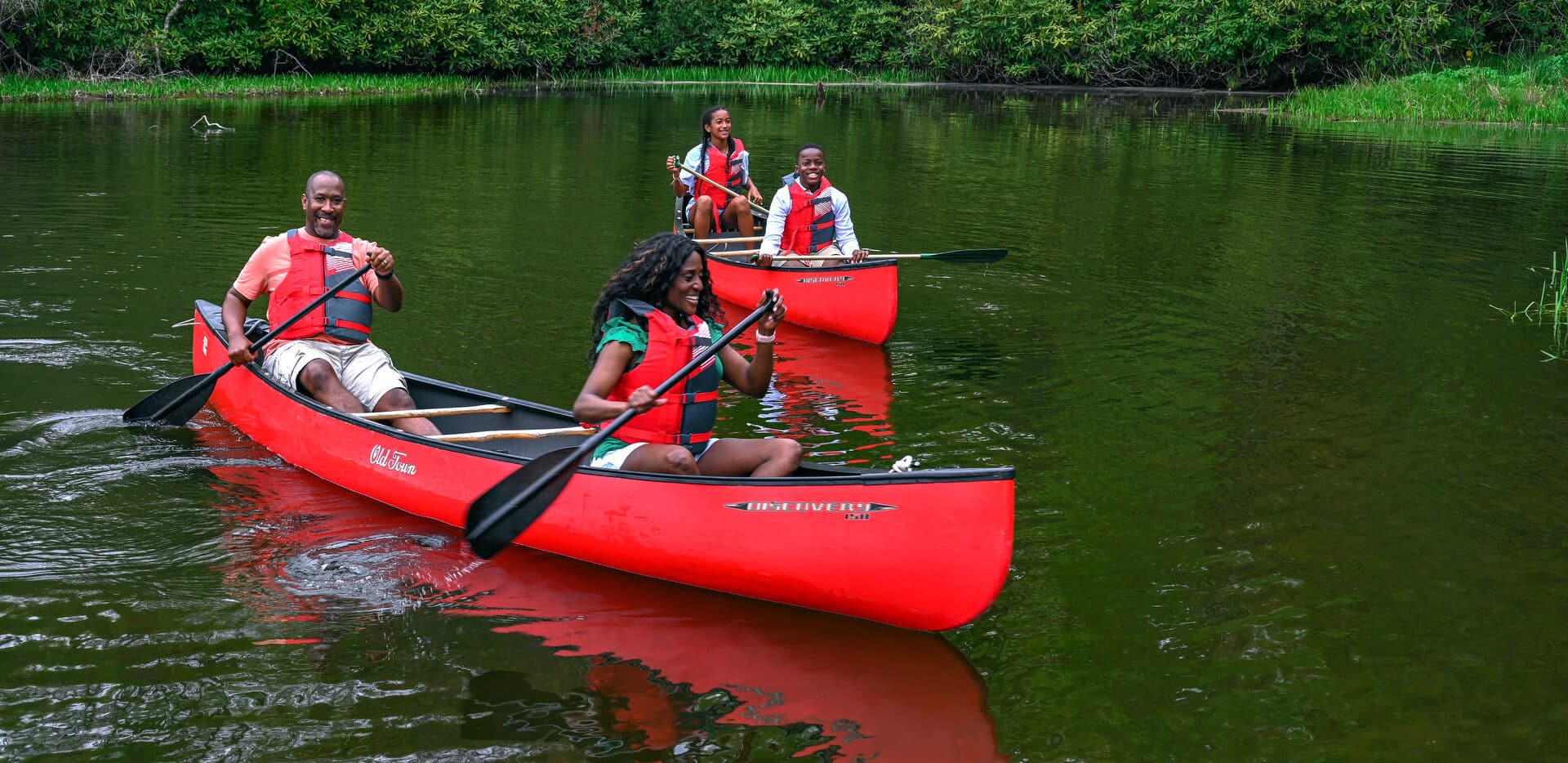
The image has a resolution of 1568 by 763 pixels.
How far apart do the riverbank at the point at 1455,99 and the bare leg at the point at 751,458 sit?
75.9 feet

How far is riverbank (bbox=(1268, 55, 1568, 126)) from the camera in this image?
2372 cm

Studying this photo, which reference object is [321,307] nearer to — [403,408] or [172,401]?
[403,408]

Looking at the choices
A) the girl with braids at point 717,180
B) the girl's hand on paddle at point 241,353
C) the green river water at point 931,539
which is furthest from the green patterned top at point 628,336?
the girl with braids at point 717,180

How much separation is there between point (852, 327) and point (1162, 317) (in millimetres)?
2348

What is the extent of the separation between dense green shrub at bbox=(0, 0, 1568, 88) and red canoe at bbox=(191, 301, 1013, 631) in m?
24.9

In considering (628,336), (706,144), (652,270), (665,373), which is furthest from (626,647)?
(706,144)

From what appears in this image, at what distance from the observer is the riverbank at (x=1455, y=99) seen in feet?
77.8

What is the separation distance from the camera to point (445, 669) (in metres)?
4.41

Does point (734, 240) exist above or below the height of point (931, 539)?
above

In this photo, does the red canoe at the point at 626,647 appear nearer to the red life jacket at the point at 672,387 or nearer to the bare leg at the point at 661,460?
the bare leg at the point at 661,460

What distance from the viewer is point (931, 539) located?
4.43 meters

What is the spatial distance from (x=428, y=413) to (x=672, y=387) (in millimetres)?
1490

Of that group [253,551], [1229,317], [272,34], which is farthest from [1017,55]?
[253,551]

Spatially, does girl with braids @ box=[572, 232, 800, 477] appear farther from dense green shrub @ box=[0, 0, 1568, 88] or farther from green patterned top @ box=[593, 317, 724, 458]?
dense green shrub @ box=[0, 0, 1568, 88]
